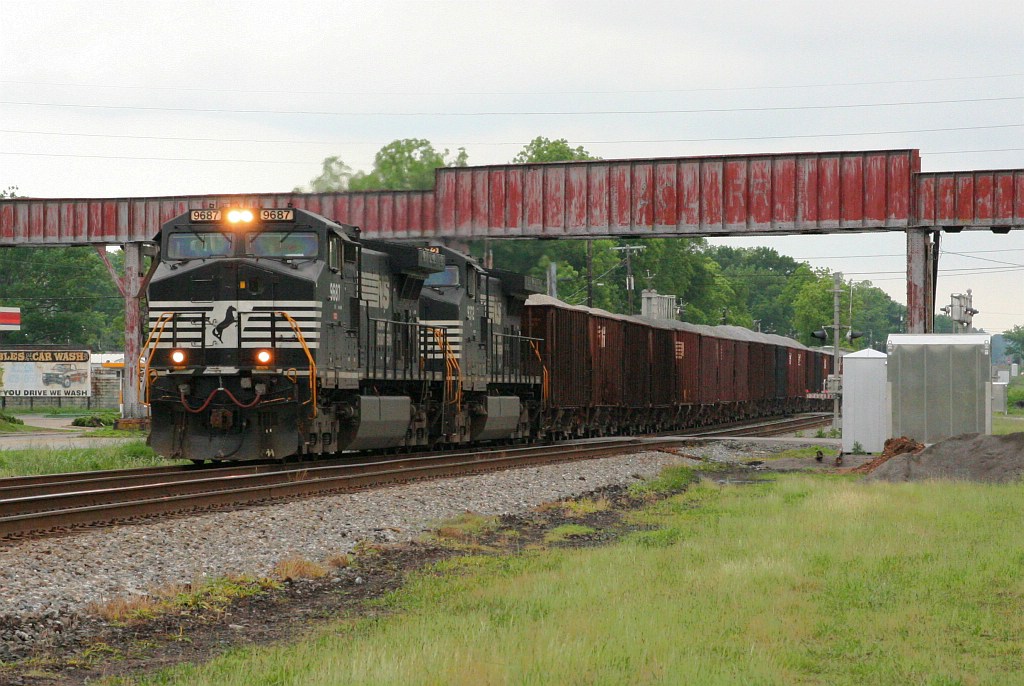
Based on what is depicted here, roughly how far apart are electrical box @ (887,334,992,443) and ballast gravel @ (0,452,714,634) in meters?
11.5

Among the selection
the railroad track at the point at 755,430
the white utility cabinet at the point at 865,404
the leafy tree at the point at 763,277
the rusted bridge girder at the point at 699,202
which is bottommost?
the railroad track at the point at 755,430

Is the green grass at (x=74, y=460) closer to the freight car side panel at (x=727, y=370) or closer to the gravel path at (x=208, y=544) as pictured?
the gravel path at (x=208, y=544)

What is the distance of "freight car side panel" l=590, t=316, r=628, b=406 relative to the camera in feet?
114

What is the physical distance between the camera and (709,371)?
47.3 m

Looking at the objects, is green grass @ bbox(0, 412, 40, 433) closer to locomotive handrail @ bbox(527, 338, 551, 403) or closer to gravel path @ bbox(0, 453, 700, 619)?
locomotive handrail @ bbox(527, 338, 551, 403)

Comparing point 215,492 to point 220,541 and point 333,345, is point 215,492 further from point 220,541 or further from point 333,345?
point 333,345

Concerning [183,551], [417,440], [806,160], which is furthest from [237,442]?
[806,160]

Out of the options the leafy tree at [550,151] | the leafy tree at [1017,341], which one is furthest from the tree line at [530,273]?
the leafy tree at [1017,341]

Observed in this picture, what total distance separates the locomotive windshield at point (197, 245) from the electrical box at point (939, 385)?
50.3ft

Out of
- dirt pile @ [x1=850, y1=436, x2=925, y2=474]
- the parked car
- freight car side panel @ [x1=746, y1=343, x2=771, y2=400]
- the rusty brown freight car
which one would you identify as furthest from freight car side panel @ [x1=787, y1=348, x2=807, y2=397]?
dirt pile @ [x1=850, y1=436, x2=925, y2=474]

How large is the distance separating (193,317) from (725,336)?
36.5m

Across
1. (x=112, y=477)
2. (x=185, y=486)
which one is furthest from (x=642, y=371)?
(x=185, y=486)

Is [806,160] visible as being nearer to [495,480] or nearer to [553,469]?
[553,469]

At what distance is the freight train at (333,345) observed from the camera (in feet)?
62.7
